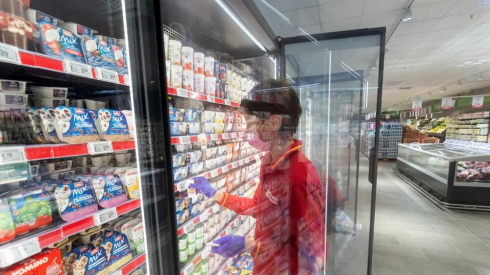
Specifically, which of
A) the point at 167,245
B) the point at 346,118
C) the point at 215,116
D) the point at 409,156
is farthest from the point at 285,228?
the point at 409,156

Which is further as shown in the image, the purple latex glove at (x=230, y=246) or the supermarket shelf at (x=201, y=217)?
the purple latex glove at (x=230, y=246)

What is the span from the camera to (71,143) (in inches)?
34.3

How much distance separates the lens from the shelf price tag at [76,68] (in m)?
0.81

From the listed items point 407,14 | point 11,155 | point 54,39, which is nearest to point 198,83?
point 54,39

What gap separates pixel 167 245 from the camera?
0.87 meters

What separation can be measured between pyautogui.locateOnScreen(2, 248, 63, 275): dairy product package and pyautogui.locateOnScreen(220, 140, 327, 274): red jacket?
0.82m

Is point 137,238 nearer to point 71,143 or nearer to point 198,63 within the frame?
point 71,143

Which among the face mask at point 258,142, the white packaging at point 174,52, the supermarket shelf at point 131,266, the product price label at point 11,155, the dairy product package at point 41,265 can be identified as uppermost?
the white packaging at point 174,52

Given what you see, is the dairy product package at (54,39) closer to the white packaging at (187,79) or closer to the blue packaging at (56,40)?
the blue packaging at (56,40)

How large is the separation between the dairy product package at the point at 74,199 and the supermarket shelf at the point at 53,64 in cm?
48

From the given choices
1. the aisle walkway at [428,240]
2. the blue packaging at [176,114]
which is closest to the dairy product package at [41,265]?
the blue packaging at [176,114]

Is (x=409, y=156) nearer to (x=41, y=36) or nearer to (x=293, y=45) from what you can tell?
(x=293, y=45)

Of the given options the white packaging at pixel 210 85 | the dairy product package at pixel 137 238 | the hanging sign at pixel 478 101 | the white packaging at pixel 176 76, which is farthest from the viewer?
the hanging sign at pixel 478 101

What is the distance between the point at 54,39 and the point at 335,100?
2457 mm
